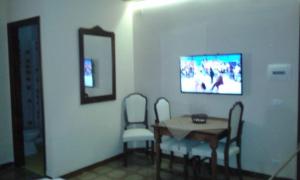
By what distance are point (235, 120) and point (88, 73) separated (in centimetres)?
220

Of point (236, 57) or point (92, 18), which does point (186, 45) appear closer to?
point (236, 57)

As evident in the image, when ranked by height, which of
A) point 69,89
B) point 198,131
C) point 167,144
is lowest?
point 167,144

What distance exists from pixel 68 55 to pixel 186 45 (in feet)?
5.76

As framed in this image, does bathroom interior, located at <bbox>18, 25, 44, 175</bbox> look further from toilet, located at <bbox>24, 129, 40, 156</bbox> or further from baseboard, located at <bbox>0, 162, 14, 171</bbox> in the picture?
baseboard, located at <bbox>0, 162, 14, 171</bbox>

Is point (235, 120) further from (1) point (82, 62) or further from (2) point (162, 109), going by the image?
(1) point (82, 62)

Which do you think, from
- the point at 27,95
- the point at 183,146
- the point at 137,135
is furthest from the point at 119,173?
the point at 27,95

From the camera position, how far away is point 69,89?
3.74 metres

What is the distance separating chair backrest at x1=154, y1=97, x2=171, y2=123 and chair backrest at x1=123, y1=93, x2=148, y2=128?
0.53 metres

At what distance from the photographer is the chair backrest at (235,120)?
3133 mm

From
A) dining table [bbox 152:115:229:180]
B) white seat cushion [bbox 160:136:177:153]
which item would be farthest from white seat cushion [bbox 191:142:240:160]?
white seat cushion [bbox 160:136:177:153]

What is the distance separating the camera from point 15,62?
414 centimetres

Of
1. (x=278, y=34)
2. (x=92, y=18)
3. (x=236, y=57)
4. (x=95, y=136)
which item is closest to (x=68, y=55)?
(x=92, y=18)

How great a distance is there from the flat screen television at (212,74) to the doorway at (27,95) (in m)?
2.09

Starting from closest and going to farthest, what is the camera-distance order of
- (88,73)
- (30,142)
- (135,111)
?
1. (88,73)
2. (135,111)
3. (30,142)
